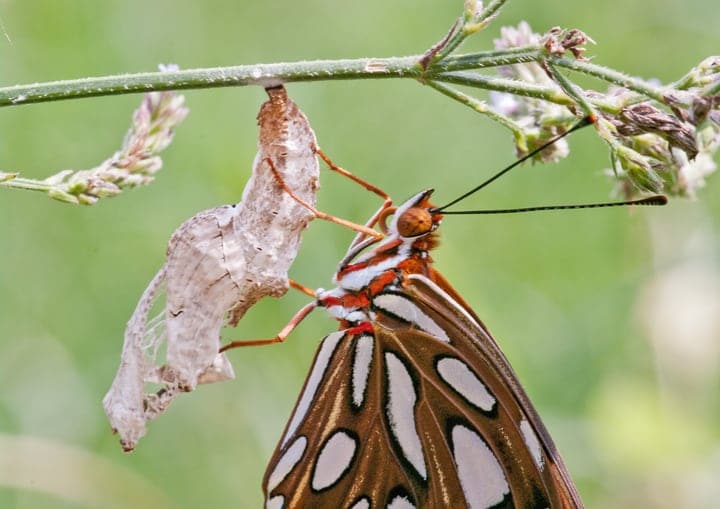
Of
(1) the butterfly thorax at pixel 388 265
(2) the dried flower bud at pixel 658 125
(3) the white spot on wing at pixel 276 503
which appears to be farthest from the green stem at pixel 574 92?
(3) the white spot on wing at pixel 276 503

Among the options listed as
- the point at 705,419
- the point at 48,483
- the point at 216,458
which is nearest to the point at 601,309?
the point at 705,419

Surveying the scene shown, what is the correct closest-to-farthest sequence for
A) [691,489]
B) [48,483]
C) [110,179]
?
1. [110,179]
2. [48,483]
3. [691,489]

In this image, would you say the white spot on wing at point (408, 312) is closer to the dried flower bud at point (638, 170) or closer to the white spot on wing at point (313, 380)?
A: the white spot on wing at point (313, 380)

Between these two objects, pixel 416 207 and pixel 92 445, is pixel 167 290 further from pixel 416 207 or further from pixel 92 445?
pixel 92 445

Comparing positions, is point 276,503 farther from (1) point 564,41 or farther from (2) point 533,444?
(1) point 564,41

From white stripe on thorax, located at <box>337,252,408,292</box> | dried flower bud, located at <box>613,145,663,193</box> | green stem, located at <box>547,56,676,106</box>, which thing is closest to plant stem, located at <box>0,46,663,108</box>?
green stem, located at <box>547,56,676,106</box>

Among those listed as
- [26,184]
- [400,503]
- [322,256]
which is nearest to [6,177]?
[26,184]

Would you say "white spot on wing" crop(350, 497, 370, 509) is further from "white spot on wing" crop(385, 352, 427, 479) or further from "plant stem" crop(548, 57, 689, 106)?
"plant stem" crop(548, 57, 689, 106)
